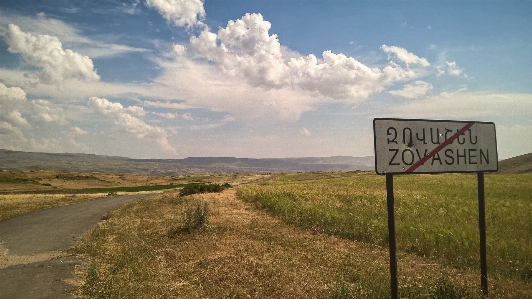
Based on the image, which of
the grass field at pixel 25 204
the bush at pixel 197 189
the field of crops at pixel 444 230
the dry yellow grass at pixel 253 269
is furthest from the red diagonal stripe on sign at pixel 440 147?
the bush at pixel 197 189

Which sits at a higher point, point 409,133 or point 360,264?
point 409,133

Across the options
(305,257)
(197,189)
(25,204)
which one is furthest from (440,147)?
(25,204)

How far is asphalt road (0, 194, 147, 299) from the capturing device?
796cm

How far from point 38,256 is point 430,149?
503 inches

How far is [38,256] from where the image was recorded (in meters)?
11.3

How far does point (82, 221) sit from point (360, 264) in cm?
1745

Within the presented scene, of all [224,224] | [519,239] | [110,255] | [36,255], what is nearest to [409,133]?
[519,239]

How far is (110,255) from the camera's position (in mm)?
10773

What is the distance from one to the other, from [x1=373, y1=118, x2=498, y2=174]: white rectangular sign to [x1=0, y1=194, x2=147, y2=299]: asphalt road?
7774mm

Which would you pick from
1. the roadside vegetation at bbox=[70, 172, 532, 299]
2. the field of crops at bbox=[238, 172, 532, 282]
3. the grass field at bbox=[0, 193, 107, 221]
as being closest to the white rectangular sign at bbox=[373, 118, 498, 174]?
Answer: the roadside vegetation at bbox=[70, 172, 532, 299]

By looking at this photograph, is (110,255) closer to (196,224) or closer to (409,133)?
(196,224)

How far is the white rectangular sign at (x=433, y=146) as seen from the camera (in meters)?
5.96

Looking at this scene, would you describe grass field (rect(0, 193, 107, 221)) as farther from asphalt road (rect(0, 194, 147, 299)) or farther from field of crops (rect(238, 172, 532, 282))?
field of crops (rect(238, 172, 532, 282))

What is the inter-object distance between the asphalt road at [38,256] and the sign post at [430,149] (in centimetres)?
760
